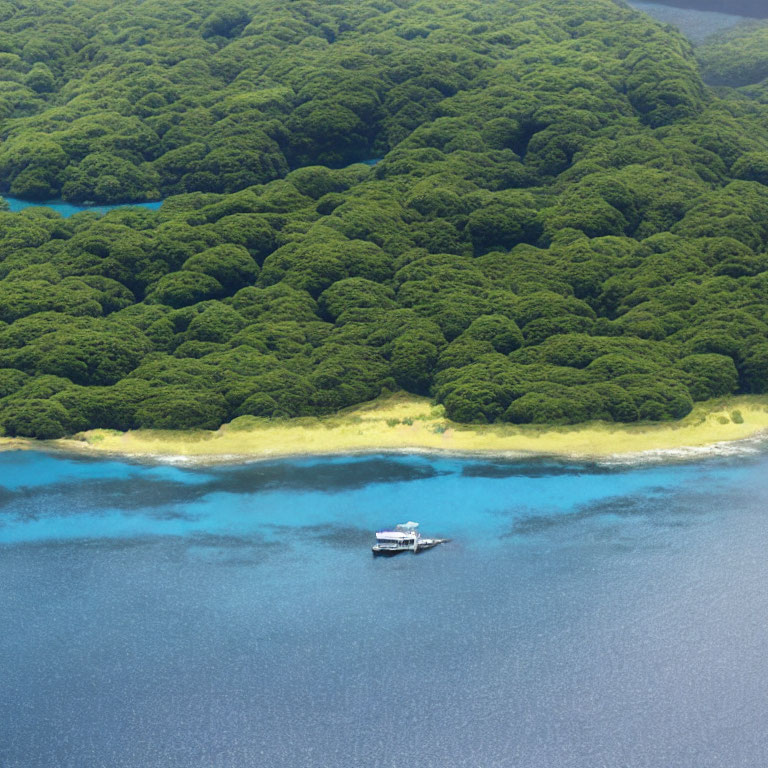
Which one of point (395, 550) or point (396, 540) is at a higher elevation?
point (396, 540)

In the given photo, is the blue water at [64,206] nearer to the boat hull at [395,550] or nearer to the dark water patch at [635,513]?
the boat hull at [395,550]

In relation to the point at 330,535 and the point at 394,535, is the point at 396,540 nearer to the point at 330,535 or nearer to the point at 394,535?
the point at 394,535

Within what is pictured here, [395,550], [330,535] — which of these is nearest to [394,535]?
[395,550]

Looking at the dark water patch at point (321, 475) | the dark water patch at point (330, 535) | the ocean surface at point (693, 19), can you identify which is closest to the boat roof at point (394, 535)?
the dark water patch at point (330, 535)

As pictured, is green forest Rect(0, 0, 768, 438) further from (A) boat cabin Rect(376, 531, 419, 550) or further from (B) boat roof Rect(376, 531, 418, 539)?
(A) boat cabin Rect(376, 531, 419, 550)

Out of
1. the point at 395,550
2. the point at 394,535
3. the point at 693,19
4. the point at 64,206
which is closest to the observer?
the point at 395,550

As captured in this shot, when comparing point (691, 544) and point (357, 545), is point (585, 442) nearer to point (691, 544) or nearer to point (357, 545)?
point (691, 544)
